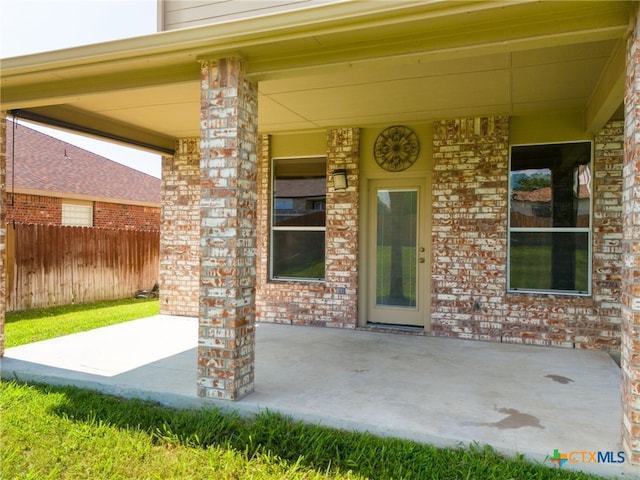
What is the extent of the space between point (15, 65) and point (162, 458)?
3.51 metres

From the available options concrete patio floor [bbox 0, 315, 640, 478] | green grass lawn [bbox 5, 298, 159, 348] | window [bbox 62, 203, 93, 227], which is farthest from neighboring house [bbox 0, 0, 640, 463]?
window [bbox 62, 203, 93, 227]

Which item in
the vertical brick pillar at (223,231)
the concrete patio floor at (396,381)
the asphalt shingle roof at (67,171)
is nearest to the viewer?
the concrete patio floor at (396,381)

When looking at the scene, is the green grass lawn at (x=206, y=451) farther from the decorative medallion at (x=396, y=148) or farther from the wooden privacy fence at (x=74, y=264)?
the wooden privacy fence at (x=74, y=264)

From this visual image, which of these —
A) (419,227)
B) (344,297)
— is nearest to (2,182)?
(344,297)

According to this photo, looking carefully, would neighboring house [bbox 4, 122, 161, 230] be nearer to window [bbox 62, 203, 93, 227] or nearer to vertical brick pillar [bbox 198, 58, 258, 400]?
window [bbox 62, 203, 93, 227]

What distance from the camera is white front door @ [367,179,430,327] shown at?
6.03 m

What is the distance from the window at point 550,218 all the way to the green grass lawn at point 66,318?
5.80m

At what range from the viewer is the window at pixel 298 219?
654cm

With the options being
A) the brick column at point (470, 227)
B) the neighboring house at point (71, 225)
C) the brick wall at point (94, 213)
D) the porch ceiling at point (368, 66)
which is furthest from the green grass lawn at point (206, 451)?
the brick wall at point (94, 213)

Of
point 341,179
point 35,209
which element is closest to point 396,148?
point 341,179

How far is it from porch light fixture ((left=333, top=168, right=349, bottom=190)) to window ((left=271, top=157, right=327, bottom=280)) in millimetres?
301

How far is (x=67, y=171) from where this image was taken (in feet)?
40.0

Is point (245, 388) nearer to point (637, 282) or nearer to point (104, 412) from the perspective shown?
point (104, 412)

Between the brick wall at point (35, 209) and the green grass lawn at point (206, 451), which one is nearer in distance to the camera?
the green grass lawn at point (206, 451)
